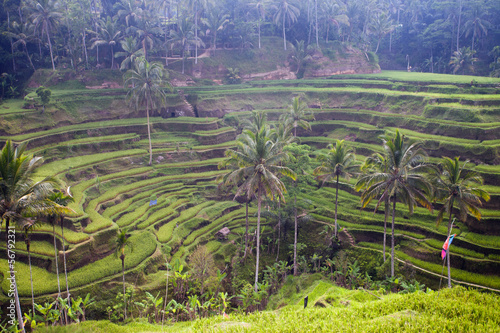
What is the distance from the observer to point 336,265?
2697 cm

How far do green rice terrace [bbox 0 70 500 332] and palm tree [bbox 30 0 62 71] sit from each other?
28.2ft

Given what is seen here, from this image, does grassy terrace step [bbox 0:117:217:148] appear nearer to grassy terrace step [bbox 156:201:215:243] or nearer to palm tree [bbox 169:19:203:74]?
grassy terrace step [bbox 156:201:215:243]

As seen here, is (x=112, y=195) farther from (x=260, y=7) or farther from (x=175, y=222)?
(x=260, y=7)

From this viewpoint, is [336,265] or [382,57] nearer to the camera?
[336,265]

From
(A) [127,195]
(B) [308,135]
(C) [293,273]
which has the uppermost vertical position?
(B) [308,135]

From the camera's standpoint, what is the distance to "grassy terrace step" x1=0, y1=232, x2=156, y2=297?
21109mm

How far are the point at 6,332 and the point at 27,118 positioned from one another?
28.0 meters

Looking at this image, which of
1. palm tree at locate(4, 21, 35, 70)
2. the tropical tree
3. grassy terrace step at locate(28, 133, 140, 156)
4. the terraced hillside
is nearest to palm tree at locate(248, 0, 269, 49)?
the terraced hillside

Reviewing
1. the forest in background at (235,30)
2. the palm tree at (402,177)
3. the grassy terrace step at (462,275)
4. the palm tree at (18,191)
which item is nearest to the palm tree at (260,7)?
the forest in background at (235,30)

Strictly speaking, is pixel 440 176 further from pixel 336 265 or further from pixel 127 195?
pixel 127 195

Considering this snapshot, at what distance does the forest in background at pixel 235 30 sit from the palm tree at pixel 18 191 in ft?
115

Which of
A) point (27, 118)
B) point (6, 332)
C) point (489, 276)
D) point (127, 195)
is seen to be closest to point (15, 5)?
point (27, 118)

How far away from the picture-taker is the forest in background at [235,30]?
48875 millimetres

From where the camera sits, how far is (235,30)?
215 ft
